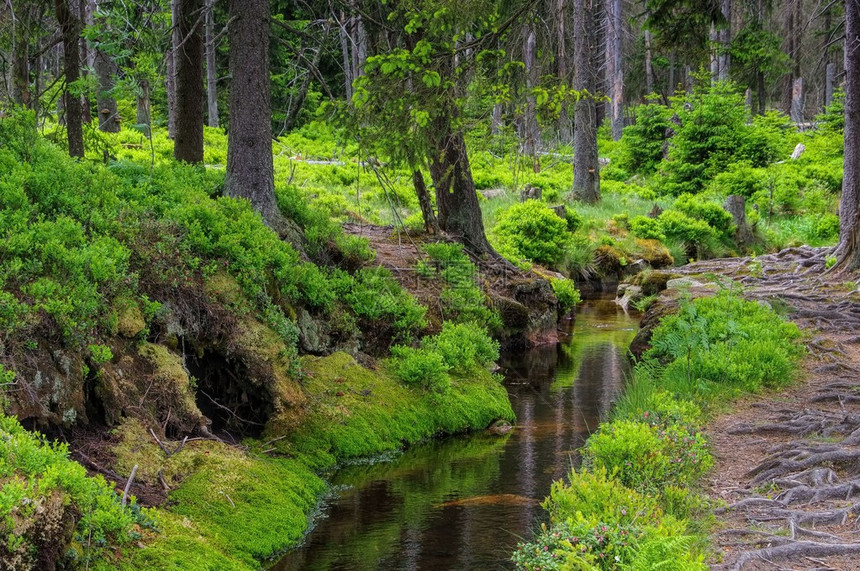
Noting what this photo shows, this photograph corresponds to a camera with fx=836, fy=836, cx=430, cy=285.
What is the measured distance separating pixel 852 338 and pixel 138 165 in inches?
392

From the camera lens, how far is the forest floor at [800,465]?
5.47m

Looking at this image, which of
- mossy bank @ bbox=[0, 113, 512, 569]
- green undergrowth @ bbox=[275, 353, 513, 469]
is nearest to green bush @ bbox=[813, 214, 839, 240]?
mossy bank @ bbox=[0, 113, 512, 569]

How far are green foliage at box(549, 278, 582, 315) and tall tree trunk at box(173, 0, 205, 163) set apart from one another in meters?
7.13

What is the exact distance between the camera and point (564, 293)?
53.6 ft

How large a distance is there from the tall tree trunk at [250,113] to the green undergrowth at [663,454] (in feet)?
17.3

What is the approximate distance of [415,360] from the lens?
10375 mm

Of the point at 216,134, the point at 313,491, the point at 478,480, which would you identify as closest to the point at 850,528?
the point at 478,480

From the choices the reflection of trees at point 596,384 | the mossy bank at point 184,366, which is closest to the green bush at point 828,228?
the reflection of trees at point 596,384

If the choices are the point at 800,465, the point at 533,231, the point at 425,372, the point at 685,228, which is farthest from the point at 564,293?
the point at 800,465

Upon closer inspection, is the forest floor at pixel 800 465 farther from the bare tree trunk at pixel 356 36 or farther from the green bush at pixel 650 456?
the bare tree trunk at pixel 356 36

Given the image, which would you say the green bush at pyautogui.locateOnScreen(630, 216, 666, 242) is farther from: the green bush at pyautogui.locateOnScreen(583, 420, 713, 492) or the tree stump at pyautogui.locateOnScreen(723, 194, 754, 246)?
the green bush at pyautogui.locateOnScreen(583, 420, 713, 492)

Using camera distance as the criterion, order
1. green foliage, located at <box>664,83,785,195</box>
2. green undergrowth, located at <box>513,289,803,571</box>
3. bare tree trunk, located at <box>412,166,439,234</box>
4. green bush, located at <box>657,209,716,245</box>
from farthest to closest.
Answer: green foliage, located at <box>664,83,785,195</box>, green bush, located at <box>657,209,716,245</box>, bare tree trunk, located at <box>412,166,439,234</box>, green undergrowth, located at <box>513,289,803,571</box>

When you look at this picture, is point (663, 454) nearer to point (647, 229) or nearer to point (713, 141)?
point (647, 229)

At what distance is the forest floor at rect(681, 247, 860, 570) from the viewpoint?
17.9ft
